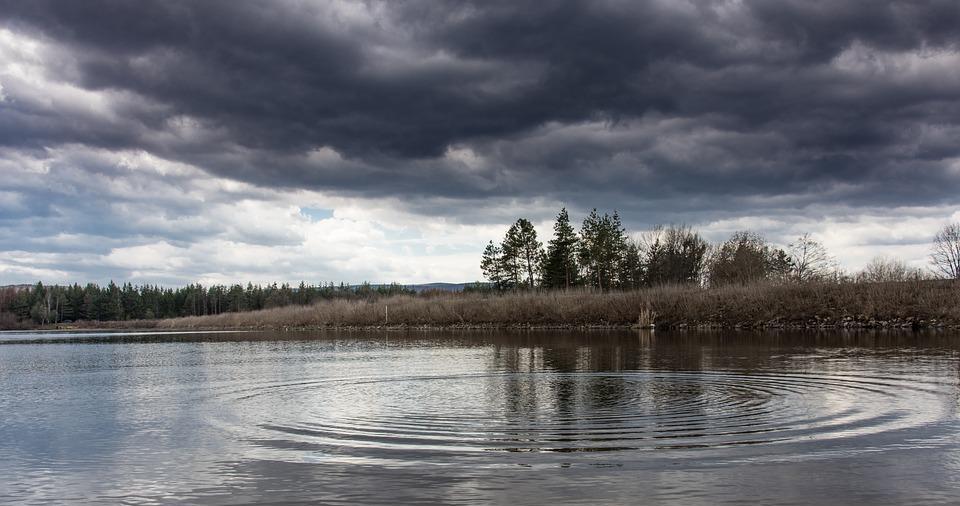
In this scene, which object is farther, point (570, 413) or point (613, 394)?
point (613, 394)

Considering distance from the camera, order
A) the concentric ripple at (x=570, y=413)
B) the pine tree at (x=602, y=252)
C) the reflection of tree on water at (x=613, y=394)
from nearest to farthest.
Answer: the concentric ripple at (x=570, y=413), the reflection of tree on water at (x=613, y=394), the pine tree at (x=602, y=252)

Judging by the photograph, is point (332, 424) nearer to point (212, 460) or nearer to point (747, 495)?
point (212, 460)

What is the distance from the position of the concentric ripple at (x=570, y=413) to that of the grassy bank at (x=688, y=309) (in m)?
34.3

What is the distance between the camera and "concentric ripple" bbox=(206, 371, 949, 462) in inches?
404

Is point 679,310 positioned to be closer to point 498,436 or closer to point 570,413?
point 570,413

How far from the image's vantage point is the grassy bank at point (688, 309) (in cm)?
4716

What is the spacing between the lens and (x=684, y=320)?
184 ft

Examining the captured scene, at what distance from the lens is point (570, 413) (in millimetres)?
13078

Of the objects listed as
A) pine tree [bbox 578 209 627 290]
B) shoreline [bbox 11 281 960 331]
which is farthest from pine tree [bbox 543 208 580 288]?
shoreline [bbox 11 281 960 331]

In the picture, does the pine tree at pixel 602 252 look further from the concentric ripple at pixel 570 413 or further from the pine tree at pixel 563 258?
the concentric ripple at pixel 570 413

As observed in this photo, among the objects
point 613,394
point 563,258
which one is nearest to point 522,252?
point 563,258

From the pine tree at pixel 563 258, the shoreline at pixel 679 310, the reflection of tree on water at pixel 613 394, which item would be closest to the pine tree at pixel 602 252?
the pine tree at pixel 563 258

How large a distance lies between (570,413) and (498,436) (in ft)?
8.60

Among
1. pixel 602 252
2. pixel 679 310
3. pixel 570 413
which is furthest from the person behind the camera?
pixel 602 252
